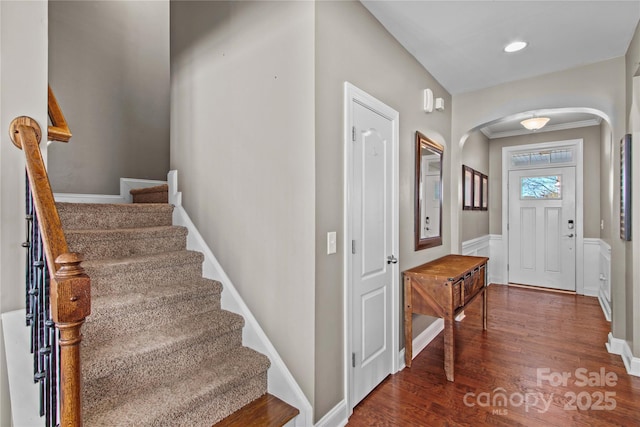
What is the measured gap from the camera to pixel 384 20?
95.7 inches

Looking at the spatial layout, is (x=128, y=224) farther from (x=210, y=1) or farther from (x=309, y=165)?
(x=210, y=1)

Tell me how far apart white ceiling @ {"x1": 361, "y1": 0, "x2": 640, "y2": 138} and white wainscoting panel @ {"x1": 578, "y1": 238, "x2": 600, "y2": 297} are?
10.4 ft

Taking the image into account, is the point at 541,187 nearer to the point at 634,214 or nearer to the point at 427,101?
the point at 634,214

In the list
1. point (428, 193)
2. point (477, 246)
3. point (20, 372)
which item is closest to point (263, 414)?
point (20, 372)

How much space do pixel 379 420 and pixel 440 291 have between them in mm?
1045

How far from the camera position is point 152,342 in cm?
183

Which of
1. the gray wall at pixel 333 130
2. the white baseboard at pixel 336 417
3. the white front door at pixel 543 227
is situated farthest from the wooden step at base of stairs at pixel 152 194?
the white front door at pixel 543 227

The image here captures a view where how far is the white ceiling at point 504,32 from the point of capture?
7.45ft

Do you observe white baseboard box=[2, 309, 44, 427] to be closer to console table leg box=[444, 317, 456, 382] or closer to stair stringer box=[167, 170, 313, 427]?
stair stringer box=[167, 170, 313, 427]

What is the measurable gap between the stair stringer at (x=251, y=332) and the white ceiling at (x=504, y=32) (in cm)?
213

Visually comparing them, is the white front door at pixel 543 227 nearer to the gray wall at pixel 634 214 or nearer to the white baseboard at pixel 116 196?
the gray wall at pixel 634 214

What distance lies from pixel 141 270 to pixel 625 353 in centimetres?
399

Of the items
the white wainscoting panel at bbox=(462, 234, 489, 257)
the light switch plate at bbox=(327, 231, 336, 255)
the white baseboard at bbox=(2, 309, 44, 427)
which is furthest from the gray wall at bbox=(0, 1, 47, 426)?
the white wainscoting panel at bbox=(462, 234, 489, 257)

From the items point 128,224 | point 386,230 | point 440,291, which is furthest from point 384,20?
point 128,224
